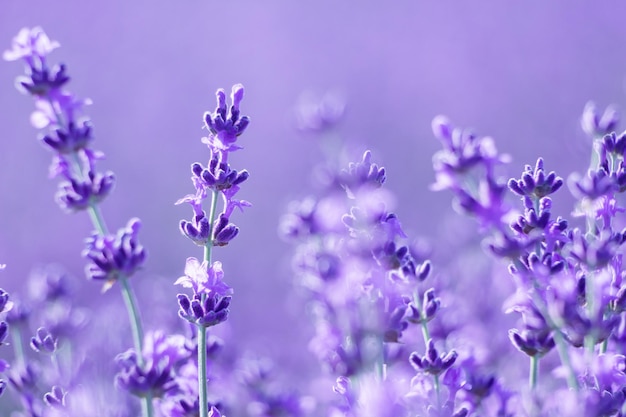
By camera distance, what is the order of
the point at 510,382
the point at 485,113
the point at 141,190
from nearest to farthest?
the point at 510,382 < the point at 141,190 < the point at 485,113

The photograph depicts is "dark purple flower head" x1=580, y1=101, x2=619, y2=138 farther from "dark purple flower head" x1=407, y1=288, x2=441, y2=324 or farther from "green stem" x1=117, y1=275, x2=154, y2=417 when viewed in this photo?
"green stem" x1=117, y1=275, x2=154, y2=417

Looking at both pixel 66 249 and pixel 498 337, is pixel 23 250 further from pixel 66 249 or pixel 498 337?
pixel 498 337

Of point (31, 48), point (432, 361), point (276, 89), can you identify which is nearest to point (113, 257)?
point (31, 48)

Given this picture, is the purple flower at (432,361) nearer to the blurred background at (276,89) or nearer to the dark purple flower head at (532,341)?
the dark purple flower head at (532,341)

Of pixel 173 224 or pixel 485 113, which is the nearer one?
pixel 173 224

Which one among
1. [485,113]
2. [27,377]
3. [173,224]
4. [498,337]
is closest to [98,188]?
[27,377]

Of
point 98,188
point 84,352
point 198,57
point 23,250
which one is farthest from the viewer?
point 198,57

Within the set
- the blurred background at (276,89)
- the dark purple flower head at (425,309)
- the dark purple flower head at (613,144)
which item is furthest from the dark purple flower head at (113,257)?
the blurred background at (276,89)
